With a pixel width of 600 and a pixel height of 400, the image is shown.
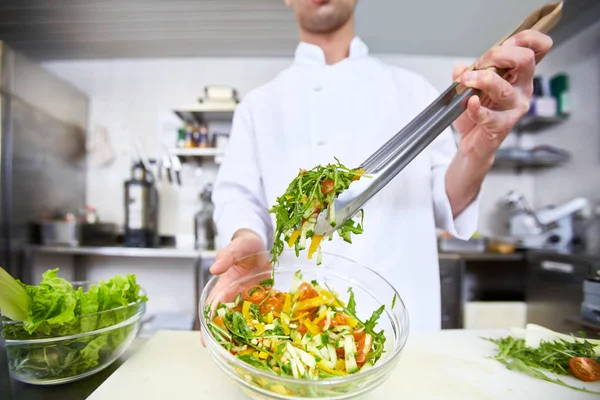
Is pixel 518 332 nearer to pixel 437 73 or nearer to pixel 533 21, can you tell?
pixel 533 21

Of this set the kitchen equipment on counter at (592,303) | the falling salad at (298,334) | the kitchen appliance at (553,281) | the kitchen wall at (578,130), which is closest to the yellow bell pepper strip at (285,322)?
the falling salad at (298,334)

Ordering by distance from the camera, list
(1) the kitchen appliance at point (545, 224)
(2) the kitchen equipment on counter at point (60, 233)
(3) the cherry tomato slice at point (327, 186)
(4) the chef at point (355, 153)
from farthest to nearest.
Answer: (1) the kitchen appliance at point (545, 224), (2) the kitchen equipment on counter at point (60, 233), (4) the chef at point (355, 153), (3) the cherry tomato slice at point (327, 186)

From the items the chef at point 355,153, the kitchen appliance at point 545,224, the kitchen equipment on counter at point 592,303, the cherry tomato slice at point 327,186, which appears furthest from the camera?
the kitchen appliance at point 545,224

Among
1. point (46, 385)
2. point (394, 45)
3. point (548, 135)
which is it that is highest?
point (394, 45)

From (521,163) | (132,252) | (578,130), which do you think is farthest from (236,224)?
(521,163)

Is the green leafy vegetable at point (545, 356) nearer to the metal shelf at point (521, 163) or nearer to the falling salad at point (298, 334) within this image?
the falling salad at point (298, 334)

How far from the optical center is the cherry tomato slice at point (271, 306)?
1.23 feet

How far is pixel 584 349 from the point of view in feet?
1.21

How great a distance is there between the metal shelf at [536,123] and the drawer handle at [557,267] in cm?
77

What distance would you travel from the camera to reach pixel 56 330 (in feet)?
1.05

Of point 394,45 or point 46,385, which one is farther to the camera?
point 394,45

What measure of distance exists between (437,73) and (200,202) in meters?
1.34

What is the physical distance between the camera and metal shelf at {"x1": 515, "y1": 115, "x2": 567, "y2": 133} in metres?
1.55

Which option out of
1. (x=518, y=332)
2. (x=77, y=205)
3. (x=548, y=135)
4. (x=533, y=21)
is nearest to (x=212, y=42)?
(x=533, y=21)
